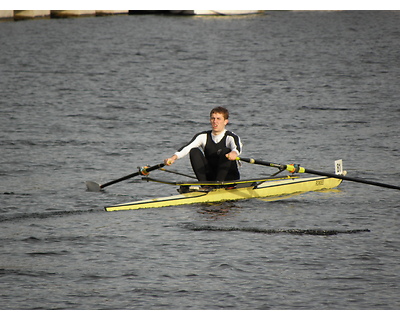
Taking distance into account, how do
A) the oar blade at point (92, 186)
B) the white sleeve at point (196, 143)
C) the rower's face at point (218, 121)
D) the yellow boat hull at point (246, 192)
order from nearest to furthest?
1. the yellow boat hull at point (246, 192)
2. the rower's face at point (218, 121)
3. the white sleeve at point (196, 143)
4. the oar blade at point (92, 186)

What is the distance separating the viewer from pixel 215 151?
15203mm

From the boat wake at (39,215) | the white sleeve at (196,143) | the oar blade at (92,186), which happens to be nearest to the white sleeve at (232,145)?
the white sleeve at (196,143)

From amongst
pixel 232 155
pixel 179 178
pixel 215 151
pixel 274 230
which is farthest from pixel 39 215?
pixel 179 178

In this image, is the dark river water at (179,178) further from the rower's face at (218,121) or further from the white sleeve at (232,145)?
the rower's face at (218,121)

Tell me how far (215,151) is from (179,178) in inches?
153

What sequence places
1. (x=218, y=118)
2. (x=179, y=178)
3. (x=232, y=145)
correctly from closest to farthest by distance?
1. (x=218, y=118)
2. (x=232, y=145)
3. (x=179, y=178)

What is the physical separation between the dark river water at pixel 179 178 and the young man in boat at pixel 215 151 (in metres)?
0.65

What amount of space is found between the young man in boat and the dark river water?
0.65 meters

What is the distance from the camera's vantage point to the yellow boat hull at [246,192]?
14.9 meters

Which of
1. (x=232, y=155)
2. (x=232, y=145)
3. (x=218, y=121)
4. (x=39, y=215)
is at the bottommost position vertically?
(x=39, y=215)

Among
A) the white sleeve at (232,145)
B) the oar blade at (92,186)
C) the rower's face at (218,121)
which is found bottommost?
the oar blade at (92,186)

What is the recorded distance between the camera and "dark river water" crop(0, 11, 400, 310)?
11.1 m

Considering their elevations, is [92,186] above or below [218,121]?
below

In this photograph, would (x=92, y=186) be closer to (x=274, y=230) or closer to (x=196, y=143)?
(x=196, y=143)
